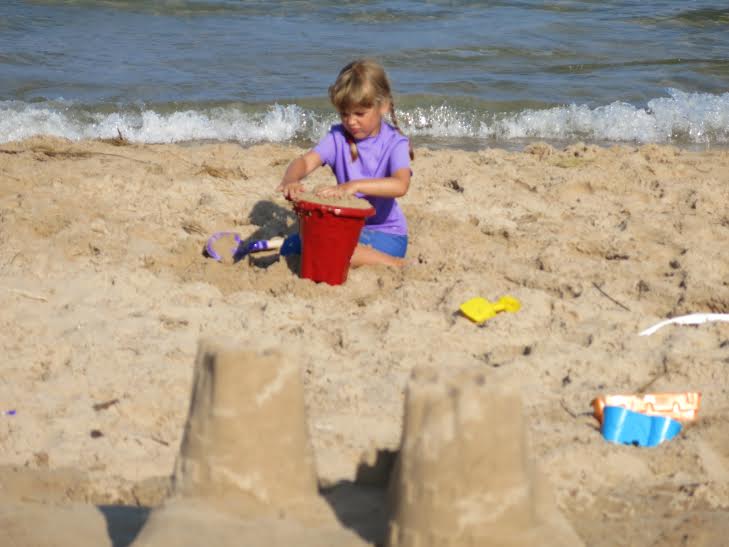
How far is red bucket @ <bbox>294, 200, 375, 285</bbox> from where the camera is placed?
3918 mm

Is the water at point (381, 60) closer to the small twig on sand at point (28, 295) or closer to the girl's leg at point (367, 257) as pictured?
the girl's leg at point (367, 257)

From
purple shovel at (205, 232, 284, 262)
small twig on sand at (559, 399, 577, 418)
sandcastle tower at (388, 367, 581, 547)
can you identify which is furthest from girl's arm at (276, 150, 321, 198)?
sandcastle tower at (388, 367, 581, 547)

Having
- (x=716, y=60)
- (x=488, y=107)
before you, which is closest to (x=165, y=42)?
(x=488, y=107)

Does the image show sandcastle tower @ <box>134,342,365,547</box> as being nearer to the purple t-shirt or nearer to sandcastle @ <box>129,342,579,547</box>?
sandcastle @ <box>129,342,579,547</box>

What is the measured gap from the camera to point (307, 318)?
148 inches

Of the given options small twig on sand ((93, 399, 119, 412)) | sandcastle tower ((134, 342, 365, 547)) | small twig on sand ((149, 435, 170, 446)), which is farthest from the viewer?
small twig on sand ((93, 399, 119, 412))

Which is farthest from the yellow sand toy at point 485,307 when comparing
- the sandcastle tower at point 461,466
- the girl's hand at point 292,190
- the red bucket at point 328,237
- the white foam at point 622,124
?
the white foam at point 622,124

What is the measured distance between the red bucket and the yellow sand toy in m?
0.55

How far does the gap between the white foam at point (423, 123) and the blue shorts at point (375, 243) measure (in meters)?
3.37

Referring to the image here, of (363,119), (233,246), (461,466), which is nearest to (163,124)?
(233,246)

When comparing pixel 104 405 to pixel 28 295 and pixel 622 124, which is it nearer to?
pixel 28 295

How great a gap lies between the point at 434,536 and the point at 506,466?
181 mm

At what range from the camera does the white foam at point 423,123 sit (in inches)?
297

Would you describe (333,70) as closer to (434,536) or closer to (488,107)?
(488,107)
